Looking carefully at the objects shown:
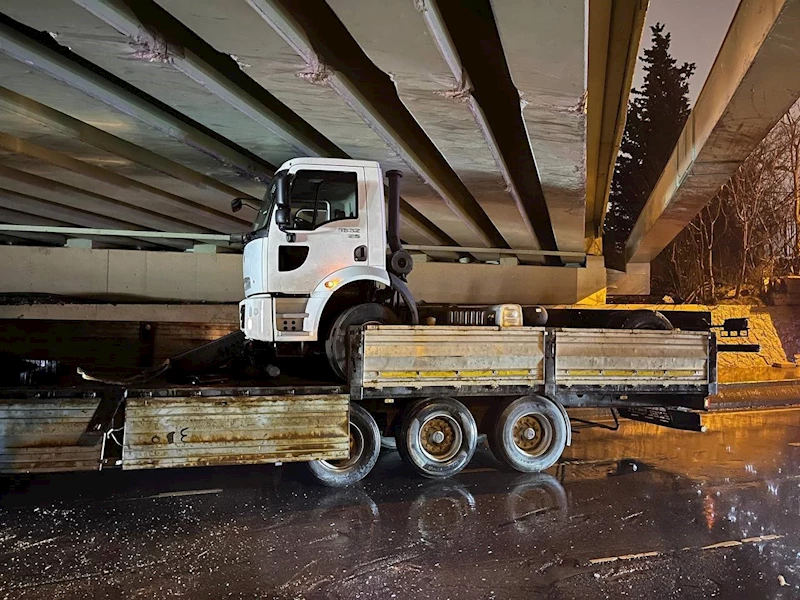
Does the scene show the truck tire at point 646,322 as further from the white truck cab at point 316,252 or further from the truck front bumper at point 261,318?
the truck front bumper at point 261,318

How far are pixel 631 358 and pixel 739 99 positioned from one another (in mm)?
3248

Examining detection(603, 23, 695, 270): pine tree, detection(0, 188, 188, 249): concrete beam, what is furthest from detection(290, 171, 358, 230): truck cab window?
detection(603, 23, 695, 270): pine tree

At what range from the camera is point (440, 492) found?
6941 millimetres

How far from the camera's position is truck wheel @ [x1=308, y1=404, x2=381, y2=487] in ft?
23.0

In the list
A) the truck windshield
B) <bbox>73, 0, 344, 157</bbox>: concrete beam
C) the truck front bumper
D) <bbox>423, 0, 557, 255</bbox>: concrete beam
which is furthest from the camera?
the truck windshield

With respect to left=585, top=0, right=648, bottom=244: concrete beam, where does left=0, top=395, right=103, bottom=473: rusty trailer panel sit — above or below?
below

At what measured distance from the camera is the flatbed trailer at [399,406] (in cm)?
606

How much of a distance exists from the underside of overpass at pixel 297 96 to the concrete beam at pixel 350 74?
0.02m

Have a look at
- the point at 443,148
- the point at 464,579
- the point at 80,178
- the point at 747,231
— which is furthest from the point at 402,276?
the point at 747,231

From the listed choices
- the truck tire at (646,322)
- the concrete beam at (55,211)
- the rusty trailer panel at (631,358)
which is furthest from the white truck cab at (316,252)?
the concrete beam at (55,211)

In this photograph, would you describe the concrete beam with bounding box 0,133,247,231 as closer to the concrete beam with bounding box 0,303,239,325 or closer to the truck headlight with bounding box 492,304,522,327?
the concrete beam with bounding box 0,303,239,325

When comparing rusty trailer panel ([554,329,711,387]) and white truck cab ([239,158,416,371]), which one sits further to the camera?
rusty trailer panel ([554,329,711,387])

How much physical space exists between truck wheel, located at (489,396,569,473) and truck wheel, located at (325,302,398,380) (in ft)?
6.51

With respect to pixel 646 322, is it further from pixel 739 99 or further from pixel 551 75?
pixel 551 75
